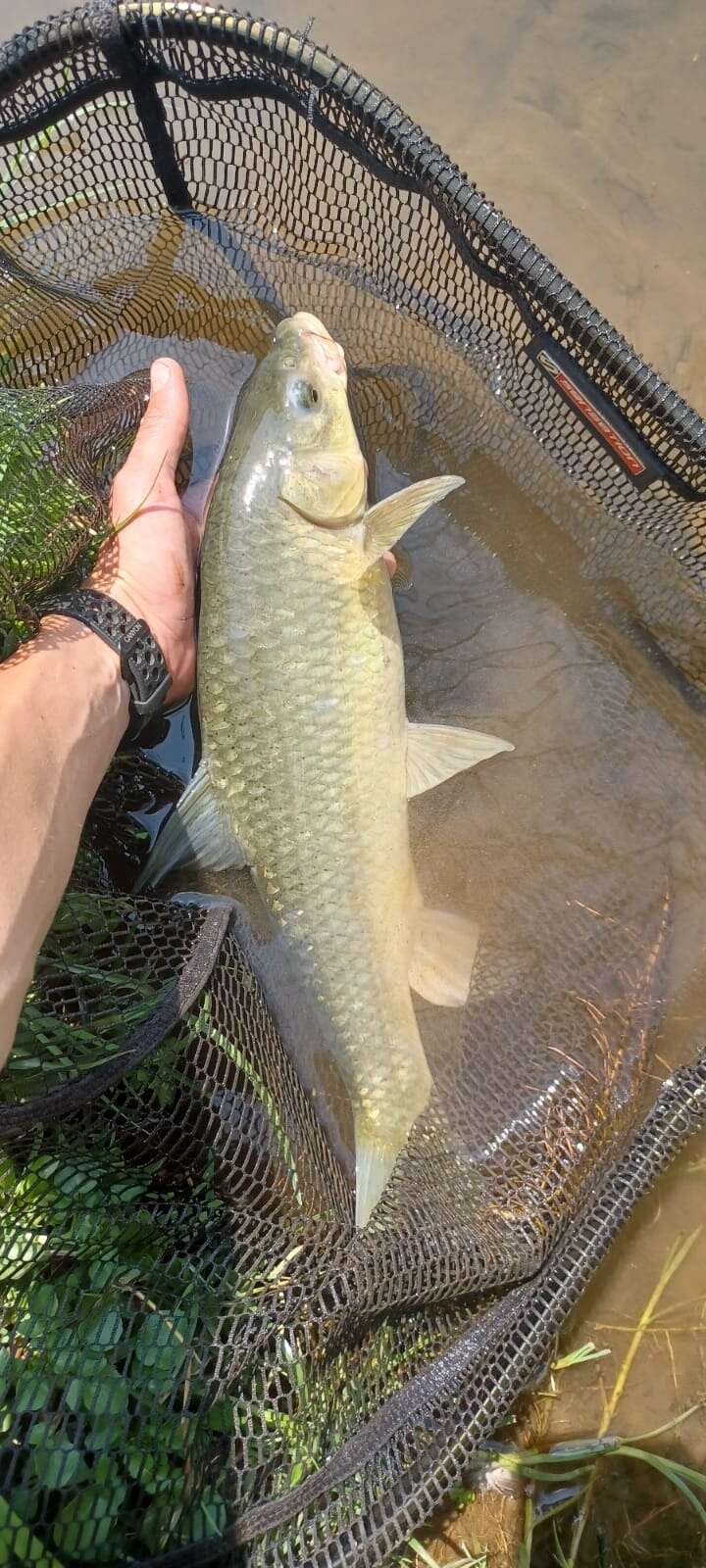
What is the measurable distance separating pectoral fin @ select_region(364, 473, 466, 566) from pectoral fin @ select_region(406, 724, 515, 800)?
0.45 metres

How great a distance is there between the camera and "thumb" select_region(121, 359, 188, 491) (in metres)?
2.19

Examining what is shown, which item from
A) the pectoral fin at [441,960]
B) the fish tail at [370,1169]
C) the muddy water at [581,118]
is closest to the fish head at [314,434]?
the pectoral fin at [441,960]

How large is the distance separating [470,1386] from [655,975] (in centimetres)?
99

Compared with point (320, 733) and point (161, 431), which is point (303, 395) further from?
point (320, 733)

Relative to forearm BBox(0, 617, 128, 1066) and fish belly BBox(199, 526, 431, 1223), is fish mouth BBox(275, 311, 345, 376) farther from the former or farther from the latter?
forearm BBox(0, 617, 128, 1066)

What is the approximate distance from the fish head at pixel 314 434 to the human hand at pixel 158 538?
0.97 ft

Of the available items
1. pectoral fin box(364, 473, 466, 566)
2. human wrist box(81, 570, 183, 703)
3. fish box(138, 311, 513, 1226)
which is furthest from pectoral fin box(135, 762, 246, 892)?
pectoral fin box(364, 473, 466, 566)

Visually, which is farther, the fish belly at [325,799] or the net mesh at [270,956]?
the fish belly at [325,799]

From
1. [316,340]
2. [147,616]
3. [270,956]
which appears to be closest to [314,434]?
[316,340]

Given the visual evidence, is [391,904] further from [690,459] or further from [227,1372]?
[690,459]

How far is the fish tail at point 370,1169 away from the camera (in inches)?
74.7

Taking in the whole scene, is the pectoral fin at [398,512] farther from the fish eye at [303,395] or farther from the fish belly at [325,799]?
the fish eye at [303,395]

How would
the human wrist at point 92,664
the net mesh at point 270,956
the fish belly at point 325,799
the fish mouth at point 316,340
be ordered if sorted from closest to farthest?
1. the net mesh at point 270,956
2. the human wrist at point 92,664
3. the fish belly at point 325,799
4. the fish mouth at point 316,340

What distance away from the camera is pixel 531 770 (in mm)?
2379
